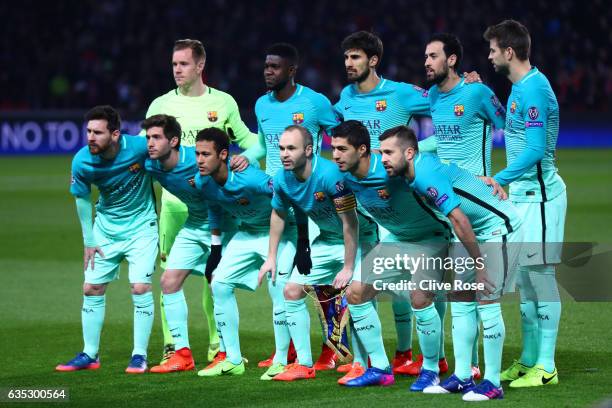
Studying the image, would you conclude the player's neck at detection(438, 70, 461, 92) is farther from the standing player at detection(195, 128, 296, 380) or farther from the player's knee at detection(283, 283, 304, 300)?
the player's knee at detection(283, 283, 304, 300)

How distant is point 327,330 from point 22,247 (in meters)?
8.23

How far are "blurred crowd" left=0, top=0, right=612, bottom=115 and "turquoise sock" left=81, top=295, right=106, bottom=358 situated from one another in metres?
22.2

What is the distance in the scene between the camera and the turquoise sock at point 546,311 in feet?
26.0

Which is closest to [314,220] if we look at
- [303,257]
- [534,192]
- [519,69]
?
[303,257]

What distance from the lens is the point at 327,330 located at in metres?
8.98

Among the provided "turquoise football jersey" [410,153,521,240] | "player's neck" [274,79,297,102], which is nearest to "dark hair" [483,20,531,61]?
"turquoise football jersey" [410,153,521,240]

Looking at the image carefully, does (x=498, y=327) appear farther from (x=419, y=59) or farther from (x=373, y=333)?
(x=419, y=59)

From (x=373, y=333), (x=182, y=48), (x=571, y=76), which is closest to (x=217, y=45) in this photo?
(x=571, y=76)

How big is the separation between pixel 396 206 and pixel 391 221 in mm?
171

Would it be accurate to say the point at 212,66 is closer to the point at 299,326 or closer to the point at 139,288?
the point at 139,288

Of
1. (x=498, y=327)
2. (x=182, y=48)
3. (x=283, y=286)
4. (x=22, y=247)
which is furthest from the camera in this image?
(x=22, y=247)

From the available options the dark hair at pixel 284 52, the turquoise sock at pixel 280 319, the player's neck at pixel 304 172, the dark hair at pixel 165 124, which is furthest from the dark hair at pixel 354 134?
the dark hair at pixel 165 124

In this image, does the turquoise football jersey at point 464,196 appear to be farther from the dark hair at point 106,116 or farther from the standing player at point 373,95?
the dark hair at point 106,116

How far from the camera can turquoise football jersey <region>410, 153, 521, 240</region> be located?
287 inches
